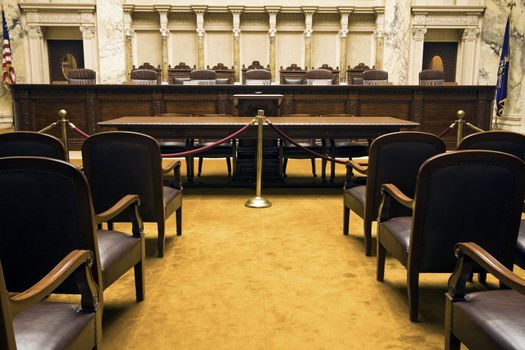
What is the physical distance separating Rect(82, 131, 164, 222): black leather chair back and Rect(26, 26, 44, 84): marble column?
1155cm

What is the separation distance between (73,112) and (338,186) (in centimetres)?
460

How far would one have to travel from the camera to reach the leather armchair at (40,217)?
5.89 ft

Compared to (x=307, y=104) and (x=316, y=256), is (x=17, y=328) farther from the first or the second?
(x=307, y=104)

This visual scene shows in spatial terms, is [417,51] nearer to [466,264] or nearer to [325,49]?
[325,49]

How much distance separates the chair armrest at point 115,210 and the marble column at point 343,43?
12694mm

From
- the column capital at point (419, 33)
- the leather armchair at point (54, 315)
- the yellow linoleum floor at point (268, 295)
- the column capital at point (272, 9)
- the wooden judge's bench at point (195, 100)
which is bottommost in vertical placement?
the yellow linoleum floor at point (268, 295)

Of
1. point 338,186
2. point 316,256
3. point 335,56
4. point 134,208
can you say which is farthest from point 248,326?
point 335,56

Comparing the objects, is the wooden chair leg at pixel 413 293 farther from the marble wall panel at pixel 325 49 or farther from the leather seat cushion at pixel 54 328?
the marble wall panel at pixel 325 49

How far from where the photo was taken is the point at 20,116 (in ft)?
25.5

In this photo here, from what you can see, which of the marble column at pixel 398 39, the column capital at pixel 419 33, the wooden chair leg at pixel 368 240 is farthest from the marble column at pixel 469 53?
the wooden chair leg at pixel 368 240

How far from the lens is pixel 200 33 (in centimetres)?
1421

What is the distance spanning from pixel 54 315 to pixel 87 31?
13.2 metres

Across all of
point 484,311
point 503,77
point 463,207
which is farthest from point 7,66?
point 484,311

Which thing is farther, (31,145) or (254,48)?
(254,48)
